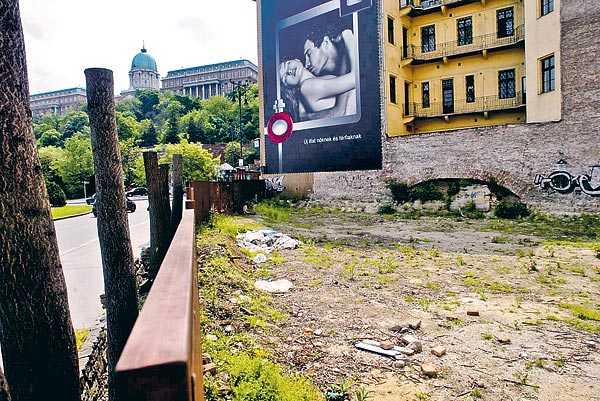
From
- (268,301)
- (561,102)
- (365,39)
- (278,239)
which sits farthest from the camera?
(365,39)

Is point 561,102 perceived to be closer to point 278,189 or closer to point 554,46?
point 554,46

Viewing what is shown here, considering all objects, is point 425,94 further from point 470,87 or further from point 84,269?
point 84,269

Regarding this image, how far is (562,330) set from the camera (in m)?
5.11

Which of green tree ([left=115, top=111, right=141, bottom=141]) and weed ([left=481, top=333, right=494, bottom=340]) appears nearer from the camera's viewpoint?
weed ([left=481, top=333, right=494, bottom=340])

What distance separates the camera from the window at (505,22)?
22688mm

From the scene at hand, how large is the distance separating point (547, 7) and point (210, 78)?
98.7 metres

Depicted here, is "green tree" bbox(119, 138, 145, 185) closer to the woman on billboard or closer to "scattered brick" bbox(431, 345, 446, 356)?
the woman on billboard

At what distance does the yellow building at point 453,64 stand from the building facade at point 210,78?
261 ft

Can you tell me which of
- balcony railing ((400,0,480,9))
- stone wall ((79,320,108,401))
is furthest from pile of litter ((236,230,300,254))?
balcony railing ((400,0,480,9))

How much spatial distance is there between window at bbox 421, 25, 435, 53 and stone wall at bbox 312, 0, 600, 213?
8.17 m

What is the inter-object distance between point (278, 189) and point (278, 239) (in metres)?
13.9

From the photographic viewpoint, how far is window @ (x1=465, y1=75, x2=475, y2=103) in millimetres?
24062

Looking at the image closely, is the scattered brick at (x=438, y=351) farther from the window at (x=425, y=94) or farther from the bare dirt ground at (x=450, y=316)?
the window at (x=425, y=94)

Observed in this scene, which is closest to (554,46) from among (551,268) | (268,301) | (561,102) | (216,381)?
(561,102)
